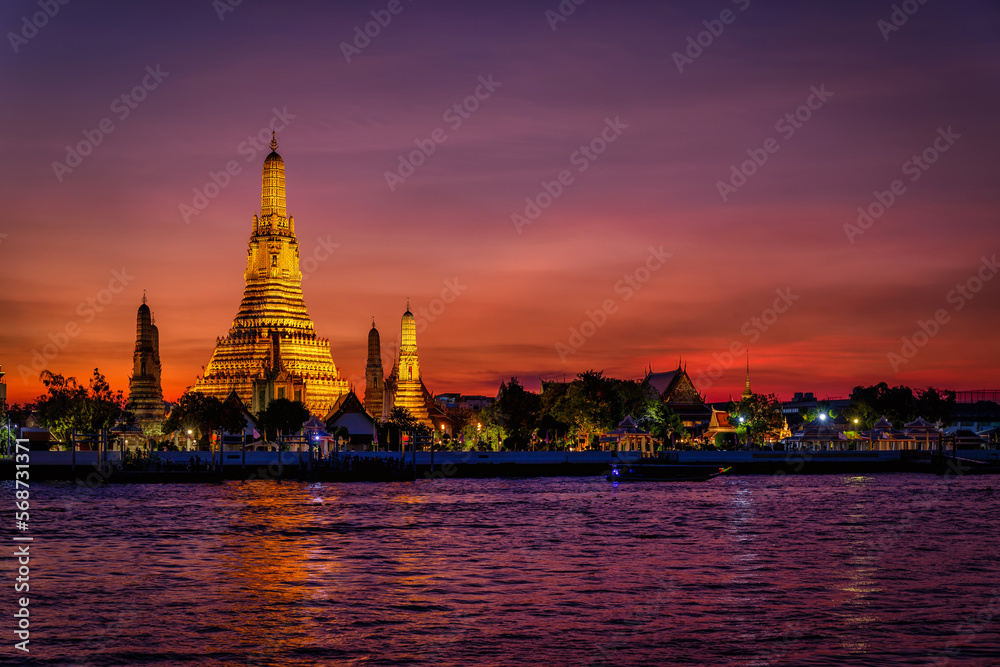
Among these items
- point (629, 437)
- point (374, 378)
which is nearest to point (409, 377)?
point (374, 378)

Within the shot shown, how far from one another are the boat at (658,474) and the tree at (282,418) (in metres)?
35.3

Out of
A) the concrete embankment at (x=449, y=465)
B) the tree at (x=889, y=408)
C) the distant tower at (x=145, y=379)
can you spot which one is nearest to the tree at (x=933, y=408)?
the tree at (x=889, y=408)

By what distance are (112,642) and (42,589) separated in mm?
8449

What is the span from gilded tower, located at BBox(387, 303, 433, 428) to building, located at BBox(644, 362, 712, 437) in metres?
32.3

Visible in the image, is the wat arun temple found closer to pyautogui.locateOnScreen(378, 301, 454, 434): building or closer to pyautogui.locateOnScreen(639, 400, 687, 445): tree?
pyautogui.locateOnScreen(378, 301, 454, 434): building

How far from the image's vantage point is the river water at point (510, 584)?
2553 centimetres

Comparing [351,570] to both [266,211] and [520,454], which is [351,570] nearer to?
[520,454]

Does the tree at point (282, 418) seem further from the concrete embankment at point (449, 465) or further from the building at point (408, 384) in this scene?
the building at point (408, 384)

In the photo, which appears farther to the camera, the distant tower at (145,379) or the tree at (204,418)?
the distant tower at (145,379)

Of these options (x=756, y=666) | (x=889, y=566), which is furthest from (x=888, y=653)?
(x=889, y=566)

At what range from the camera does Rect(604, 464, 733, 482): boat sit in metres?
92.4

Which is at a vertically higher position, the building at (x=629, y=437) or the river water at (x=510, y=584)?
the building at (x=629, y=437)

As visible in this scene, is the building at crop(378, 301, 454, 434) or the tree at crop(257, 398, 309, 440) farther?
the building at crop(378, 301, 454, 434)

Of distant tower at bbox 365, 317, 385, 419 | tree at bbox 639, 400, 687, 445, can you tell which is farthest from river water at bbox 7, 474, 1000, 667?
distant tower at bbox 365, 317, 385, 419
